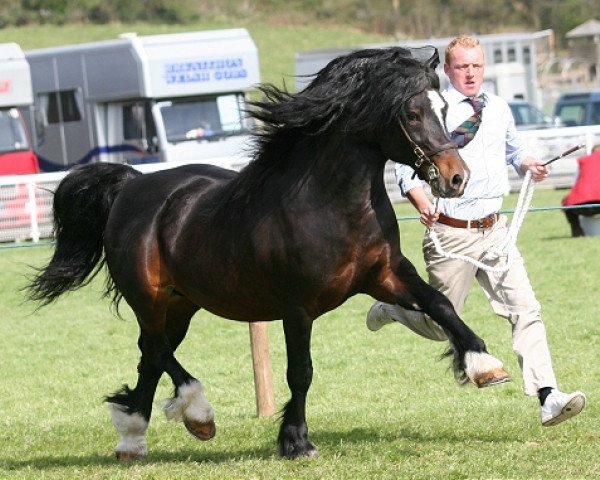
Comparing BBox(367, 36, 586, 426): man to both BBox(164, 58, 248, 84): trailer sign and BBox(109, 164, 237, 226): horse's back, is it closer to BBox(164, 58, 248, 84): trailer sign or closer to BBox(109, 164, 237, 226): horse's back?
BBox(109, 164, 237, 226): horse's back

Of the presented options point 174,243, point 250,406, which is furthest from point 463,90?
point 250,406

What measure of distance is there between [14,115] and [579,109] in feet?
50.1

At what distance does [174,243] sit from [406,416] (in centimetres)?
209

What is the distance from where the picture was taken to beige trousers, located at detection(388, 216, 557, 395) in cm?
698

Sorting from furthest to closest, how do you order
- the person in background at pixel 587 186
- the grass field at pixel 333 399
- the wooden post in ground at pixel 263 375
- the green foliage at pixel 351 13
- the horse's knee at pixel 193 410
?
the green foliage at pixel 351 13, the person in background at pixel 587 186, the wooden post in ground at pixel 263 375, the horse's knee at pixel 193 410, the grass field at pixel 333 399

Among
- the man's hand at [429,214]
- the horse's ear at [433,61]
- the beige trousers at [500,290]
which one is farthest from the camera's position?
the beige trousers at [500,290]

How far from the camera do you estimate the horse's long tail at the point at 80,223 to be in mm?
8102

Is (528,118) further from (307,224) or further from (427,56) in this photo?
(307,224)

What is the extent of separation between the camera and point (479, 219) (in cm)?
711

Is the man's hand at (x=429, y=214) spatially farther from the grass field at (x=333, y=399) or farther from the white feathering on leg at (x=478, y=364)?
the grass field at (x=333, y=399)

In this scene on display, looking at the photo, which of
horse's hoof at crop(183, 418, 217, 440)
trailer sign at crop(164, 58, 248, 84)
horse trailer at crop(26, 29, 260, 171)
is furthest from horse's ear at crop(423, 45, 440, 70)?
trailer sign at crop(164, 58, 248, 84)

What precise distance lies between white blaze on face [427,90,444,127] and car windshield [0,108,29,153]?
1936 cm

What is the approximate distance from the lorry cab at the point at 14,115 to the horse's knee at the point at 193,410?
58.4 feet

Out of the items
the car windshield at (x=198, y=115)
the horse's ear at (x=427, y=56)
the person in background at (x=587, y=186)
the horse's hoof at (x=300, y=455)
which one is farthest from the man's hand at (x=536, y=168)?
the car windshield at (x=198, y=115)
